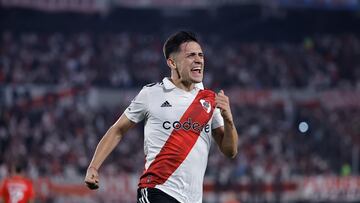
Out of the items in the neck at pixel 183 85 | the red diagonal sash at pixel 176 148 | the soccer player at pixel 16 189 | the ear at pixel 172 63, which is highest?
the ear at pixel 172 63

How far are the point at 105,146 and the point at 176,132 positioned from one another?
465 millimetres

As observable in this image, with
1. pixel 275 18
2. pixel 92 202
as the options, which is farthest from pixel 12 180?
pixel 275 18

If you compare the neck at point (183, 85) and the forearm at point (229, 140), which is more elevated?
the neck at point (183, 85)

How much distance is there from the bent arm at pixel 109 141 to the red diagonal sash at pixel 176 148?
0.28 m

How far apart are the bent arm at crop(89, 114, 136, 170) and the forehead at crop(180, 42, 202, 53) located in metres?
0.58

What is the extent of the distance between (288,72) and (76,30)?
817 centimetres

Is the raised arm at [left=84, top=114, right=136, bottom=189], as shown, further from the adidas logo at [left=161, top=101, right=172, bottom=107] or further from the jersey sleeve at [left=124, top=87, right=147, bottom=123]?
the adidas logo at [left=161, top=101, right=172, bottom=107]

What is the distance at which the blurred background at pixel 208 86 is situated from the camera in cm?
2210

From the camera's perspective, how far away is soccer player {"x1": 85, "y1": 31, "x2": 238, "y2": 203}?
18.5 ft

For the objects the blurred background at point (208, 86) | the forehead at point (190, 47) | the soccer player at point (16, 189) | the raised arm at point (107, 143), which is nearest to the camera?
the raised arm at point (107, 143)

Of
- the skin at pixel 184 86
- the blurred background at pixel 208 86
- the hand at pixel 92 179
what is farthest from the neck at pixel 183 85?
the blurred background at pixel 208 86

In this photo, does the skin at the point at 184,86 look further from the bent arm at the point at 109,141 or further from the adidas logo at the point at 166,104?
the adidas logo at the point at 166,104

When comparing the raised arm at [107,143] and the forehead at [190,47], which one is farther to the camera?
the forehead at [190,47]

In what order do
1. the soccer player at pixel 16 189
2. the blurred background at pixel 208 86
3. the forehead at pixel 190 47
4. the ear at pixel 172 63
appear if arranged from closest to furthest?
1. the forehead at pixel 190 47
2. the ear at pixel 172 63
3. the soccer player at pixel 16 189
4. the blurred background at pixel 208 86
